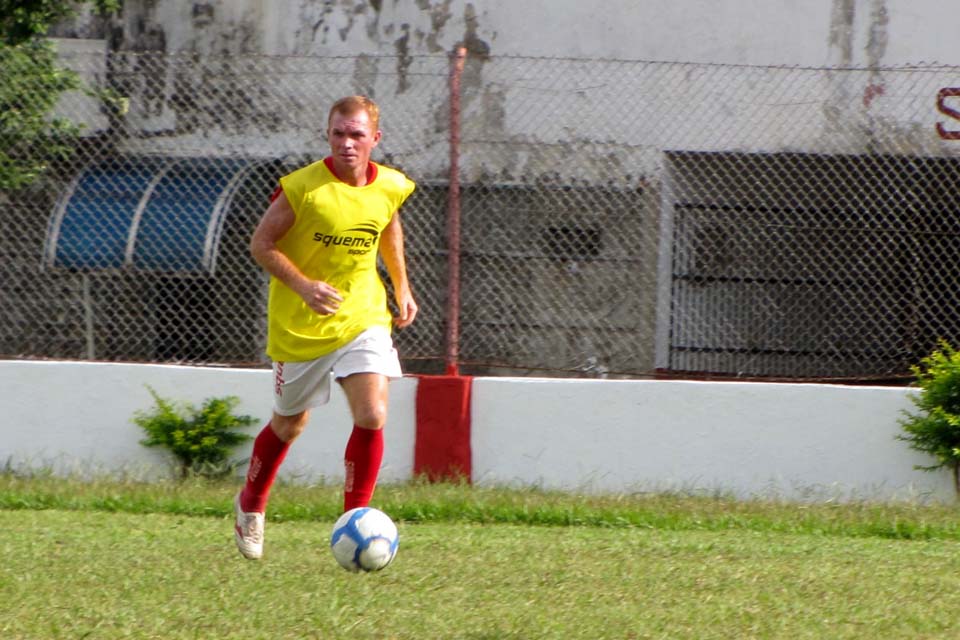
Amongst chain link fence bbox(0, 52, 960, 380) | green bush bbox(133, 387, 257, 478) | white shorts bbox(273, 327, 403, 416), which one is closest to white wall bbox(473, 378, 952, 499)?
chain link fence bbox(0, 52, 960, 380)

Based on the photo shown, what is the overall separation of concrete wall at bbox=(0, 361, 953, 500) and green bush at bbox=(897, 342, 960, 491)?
86mm

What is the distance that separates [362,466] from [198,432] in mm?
2826

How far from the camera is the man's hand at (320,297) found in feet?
16.3

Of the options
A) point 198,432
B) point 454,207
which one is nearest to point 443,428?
point 454,207

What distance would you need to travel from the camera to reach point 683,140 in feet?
31.1

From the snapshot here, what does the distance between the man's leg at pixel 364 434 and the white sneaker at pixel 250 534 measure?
16.7 inches

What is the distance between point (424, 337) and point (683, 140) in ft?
8.11

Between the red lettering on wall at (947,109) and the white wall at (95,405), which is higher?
the red lettering on wall at (947,109)

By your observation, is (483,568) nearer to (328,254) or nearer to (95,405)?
(328,254)

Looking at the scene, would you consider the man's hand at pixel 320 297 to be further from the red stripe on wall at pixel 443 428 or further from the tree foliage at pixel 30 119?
the tree foliage at pixel 30 119

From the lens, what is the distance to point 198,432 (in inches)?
308

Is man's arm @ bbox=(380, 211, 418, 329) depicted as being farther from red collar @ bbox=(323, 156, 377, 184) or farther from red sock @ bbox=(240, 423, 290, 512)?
red sock @ bbox=(240, 423, 290, 512)

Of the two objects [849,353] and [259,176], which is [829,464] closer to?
[849,353]

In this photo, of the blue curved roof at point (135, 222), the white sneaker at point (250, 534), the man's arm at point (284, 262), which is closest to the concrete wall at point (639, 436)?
the blue curved roof at point (135, 222)
